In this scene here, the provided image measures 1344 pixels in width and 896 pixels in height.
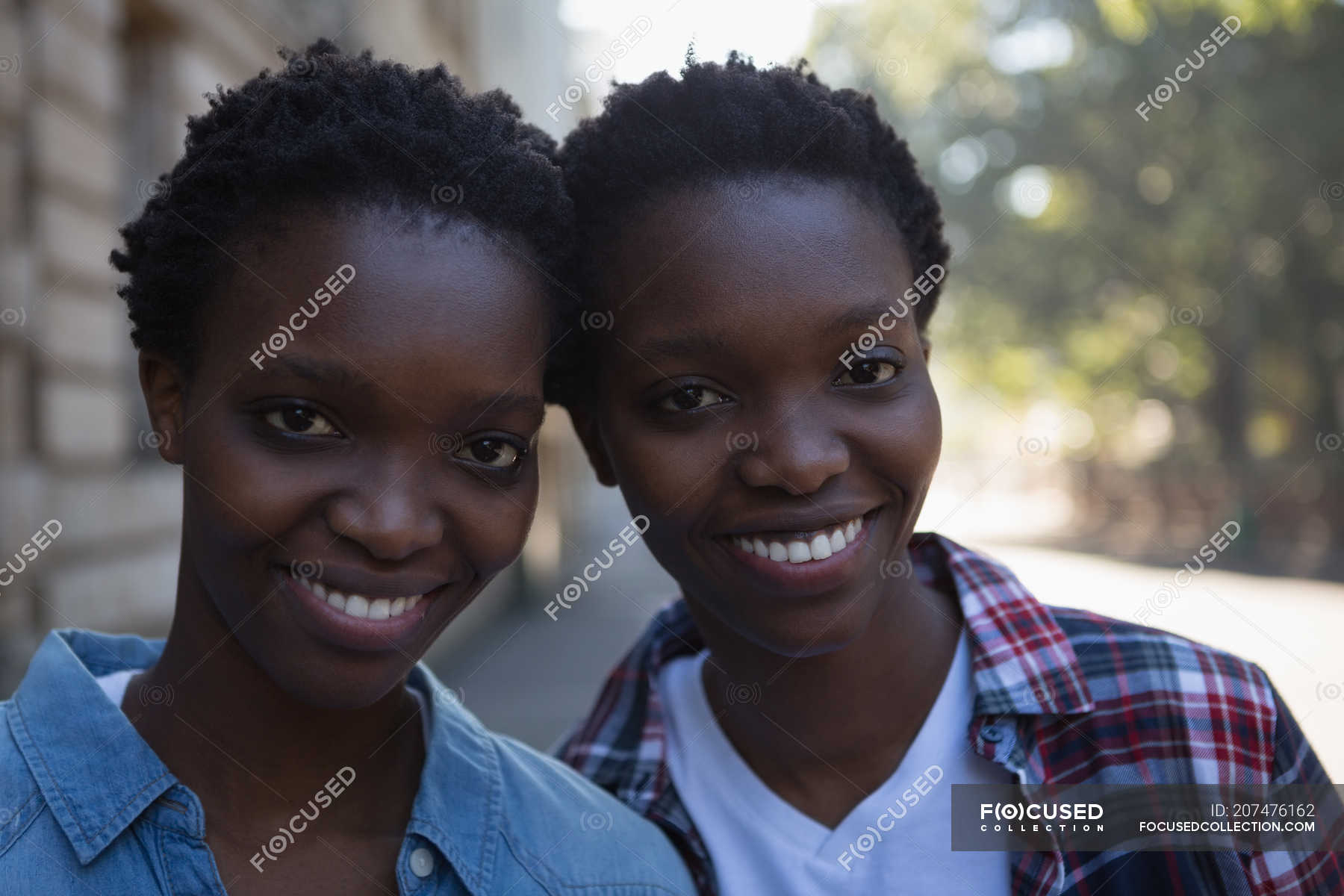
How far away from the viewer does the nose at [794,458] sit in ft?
6.63

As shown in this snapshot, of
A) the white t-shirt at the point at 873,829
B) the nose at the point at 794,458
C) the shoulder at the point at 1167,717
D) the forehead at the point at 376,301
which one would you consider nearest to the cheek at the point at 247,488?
the forehead at the point at 376,301

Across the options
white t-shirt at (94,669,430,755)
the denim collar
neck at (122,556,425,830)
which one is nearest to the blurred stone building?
white t-shirt at (94,669,430,755)

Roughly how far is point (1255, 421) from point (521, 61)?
17341 mm

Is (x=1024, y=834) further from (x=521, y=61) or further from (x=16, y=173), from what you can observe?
(x=521, y=61)

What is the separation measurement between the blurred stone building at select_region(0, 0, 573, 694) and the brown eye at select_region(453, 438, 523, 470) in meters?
3.02

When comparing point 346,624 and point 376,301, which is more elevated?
point 376,301

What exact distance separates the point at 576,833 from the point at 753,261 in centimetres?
108

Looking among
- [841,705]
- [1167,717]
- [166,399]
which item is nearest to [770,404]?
[841,705]

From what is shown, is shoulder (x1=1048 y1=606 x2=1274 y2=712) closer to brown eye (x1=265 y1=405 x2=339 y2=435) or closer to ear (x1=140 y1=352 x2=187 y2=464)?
brown eye (x1=265 y1=405 x2=339 y2=435)

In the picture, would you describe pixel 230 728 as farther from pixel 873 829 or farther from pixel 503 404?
pixel 873 829

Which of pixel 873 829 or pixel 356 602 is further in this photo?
pixel 873 829

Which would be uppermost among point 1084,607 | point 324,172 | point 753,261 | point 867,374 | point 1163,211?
point 1163,211

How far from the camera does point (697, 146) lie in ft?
7.39

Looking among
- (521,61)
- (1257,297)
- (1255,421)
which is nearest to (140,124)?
(521,61)
